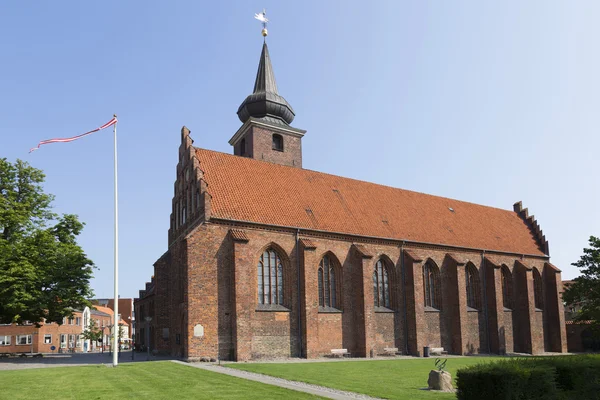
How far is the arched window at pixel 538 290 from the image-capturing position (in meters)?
45.4

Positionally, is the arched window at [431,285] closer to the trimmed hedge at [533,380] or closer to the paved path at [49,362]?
the paved path at [49,362]

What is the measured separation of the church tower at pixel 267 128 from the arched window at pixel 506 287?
20.1m

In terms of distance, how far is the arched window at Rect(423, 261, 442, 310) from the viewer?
37969 mm

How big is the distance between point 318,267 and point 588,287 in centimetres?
2163

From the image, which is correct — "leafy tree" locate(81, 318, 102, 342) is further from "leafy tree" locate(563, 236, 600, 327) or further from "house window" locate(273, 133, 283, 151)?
"leafy tree" locate(563, 236, 600, 327)

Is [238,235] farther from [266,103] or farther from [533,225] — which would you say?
[533,225]

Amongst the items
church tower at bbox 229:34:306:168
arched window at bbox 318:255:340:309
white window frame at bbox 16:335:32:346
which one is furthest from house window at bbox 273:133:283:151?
white window frame at bbox 16:335:32:346

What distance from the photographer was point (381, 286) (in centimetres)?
3531

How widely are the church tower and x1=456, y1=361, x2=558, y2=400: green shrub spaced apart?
28898 mm

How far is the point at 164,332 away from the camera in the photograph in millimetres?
32750

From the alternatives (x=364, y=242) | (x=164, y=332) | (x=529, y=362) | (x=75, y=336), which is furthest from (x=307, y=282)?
(x=75, y=336)

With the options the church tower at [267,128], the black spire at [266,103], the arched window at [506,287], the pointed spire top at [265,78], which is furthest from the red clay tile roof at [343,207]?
the pointed spire top at [265,78]

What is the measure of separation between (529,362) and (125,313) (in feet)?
361

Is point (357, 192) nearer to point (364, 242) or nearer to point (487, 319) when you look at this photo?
point (364, 242)
